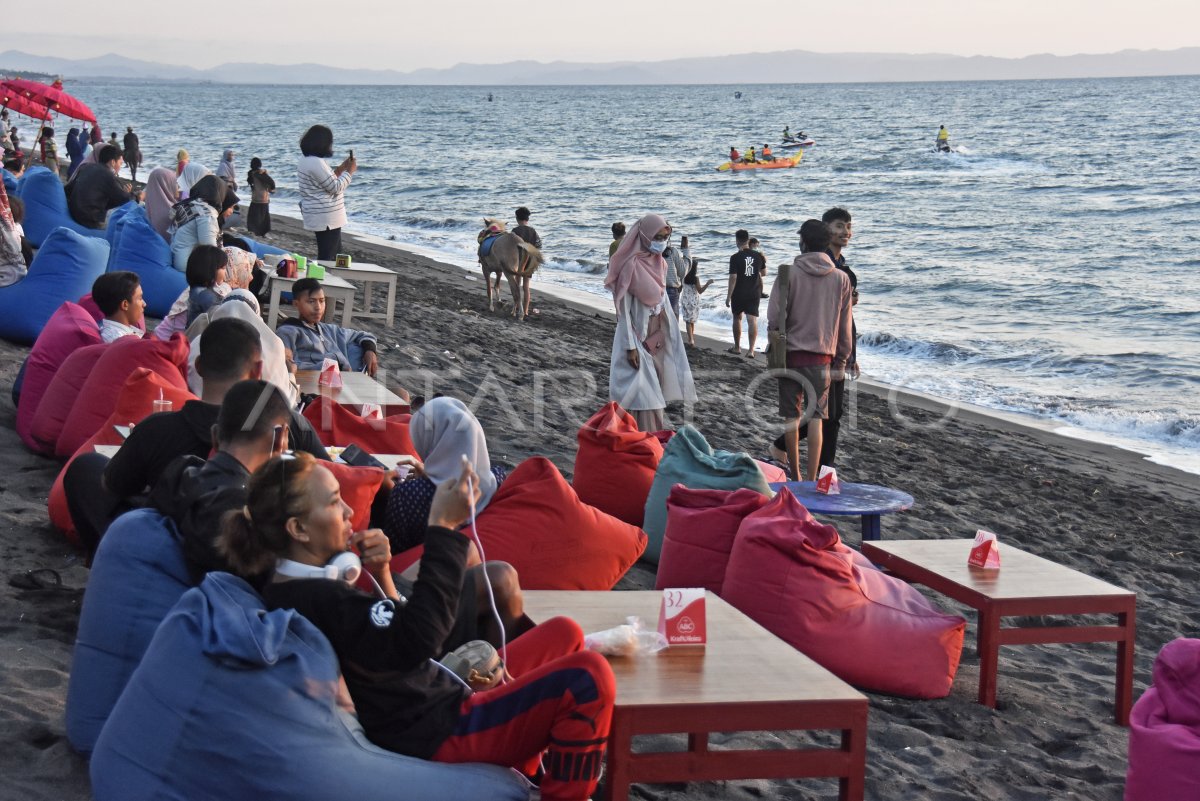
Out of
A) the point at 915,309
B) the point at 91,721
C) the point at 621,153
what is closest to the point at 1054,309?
the point at 915,309

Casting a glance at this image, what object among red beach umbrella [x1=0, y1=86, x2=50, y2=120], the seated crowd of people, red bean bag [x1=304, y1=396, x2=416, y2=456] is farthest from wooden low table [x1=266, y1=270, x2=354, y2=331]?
red beach umbrella [x1=0, y1=86, x2=50, y2=120]

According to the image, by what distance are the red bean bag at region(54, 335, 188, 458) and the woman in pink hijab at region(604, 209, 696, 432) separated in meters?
2.56

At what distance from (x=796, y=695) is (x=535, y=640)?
2.23 ft

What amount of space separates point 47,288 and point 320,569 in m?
6.14

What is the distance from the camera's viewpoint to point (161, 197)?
10.2m

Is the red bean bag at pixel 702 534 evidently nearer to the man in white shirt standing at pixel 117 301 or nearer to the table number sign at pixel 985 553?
the table number sign at pixel 985 553

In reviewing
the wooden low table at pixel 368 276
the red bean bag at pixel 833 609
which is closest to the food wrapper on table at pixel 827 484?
the red bean bag at pixel 833 609

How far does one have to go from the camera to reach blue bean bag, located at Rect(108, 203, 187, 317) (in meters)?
9.08

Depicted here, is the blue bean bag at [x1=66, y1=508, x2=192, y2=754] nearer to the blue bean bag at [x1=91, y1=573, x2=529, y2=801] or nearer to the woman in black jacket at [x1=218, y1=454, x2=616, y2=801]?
the woman in black jacket at [x1=218, y1=454, x2=616, y2=801]

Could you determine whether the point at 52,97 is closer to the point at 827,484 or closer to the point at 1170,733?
the point at 827,484

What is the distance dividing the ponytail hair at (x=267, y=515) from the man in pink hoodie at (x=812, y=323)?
4.23 metres

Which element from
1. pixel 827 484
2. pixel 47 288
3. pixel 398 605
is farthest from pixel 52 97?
pixel 398 605

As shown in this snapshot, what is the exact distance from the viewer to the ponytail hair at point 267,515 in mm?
2576

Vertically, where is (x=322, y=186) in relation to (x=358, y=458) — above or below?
above
